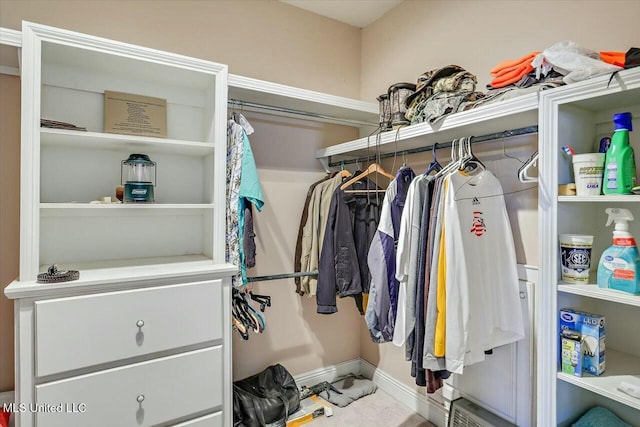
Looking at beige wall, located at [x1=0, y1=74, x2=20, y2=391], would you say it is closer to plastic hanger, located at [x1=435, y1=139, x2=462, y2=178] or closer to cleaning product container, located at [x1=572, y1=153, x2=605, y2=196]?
plastic hanger, located at [x1=435, y1=139, x2=462, y2=178]

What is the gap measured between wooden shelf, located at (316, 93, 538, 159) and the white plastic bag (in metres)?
0.13

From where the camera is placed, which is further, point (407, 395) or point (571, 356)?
point (407, 395)

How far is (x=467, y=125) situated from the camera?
5.05 feet

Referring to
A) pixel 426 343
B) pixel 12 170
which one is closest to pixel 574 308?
pixel 426 343

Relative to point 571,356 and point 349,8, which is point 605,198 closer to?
point 571,356

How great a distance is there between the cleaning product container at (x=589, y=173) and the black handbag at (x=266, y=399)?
6.09ft

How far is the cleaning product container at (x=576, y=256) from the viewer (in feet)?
4.00

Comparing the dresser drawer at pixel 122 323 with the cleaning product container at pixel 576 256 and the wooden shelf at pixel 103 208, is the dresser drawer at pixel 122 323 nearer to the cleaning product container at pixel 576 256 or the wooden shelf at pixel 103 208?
the wooden shelf at pixel 103 208

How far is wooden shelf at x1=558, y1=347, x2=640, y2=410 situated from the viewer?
1.11 m

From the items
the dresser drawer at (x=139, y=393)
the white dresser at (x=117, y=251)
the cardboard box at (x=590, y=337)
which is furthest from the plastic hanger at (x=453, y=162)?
the dresser drawer at (x=139, y=393)

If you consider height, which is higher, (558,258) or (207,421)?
(558,258)

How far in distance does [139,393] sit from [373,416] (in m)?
1.41

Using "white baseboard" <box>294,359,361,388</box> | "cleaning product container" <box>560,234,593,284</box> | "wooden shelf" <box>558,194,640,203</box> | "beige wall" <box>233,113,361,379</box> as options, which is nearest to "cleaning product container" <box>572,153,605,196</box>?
"wooden shelf" <box>558,194,640,203</box>

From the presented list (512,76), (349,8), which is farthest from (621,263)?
(349,8)
